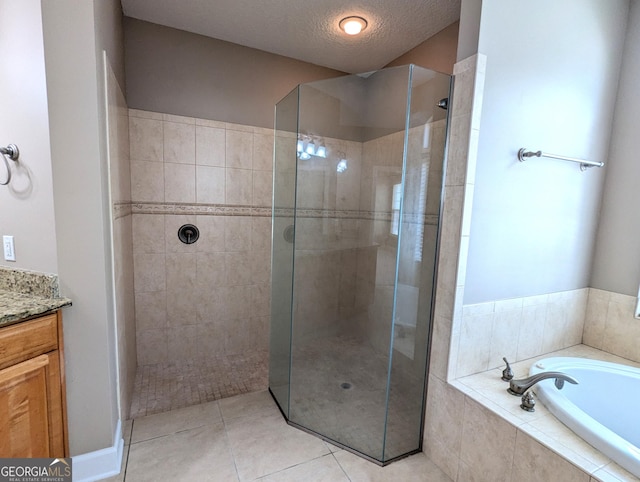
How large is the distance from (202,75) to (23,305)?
2072 mm

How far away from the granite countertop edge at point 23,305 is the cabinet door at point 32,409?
203 mm

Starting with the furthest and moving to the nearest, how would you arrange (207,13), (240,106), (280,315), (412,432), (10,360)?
1. (240,106)
2. (280,315)
3. (207,13)
4. (412,432)
5. (10,360)

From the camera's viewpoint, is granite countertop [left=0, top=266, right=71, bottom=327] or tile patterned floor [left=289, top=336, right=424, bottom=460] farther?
tile patterned floor [left=289, top=336, right=424, bottom=460]

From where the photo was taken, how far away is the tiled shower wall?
2426 mm

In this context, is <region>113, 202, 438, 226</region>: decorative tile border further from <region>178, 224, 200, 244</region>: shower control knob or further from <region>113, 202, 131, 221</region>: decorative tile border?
<region>178, 224, 200, 244</region>: shower control knob

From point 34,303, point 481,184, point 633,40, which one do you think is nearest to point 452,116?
point 481,184

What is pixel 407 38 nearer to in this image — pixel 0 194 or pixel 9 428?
pixel 0 194

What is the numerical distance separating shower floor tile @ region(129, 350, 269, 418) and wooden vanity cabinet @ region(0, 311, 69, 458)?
0.67 meters

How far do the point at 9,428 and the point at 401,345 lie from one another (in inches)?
72.4

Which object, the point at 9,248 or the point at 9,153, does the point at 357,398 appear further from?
the point at 9,153

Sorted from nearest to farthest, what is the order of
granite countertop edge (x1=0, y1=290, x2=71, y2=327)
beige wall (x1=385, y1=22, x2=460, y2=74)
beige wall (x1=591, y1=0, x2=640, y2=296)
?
granite countertop edge (x1=0, y1=290, x2=71, y2=327)
beige wall (x1=591, y1=0, x2=640, y2=296)
beige wall (x1=385, y1=22, x2=460, y2=74)

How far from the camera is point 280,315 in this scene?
2.33 meters

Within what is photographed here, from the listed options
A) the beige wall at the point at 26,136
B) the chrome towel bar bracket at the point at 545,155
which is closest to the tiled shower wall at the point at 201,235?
the beige wall at the point at 26,136

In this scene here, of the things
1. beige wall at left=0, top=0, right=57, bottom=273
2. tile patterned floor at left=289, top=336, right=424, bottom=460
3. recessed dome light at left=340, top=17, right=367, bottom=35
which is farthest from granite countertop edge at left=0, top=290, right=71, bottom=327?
recessed dome light at left=340, top=17, right=367, bottom=35
